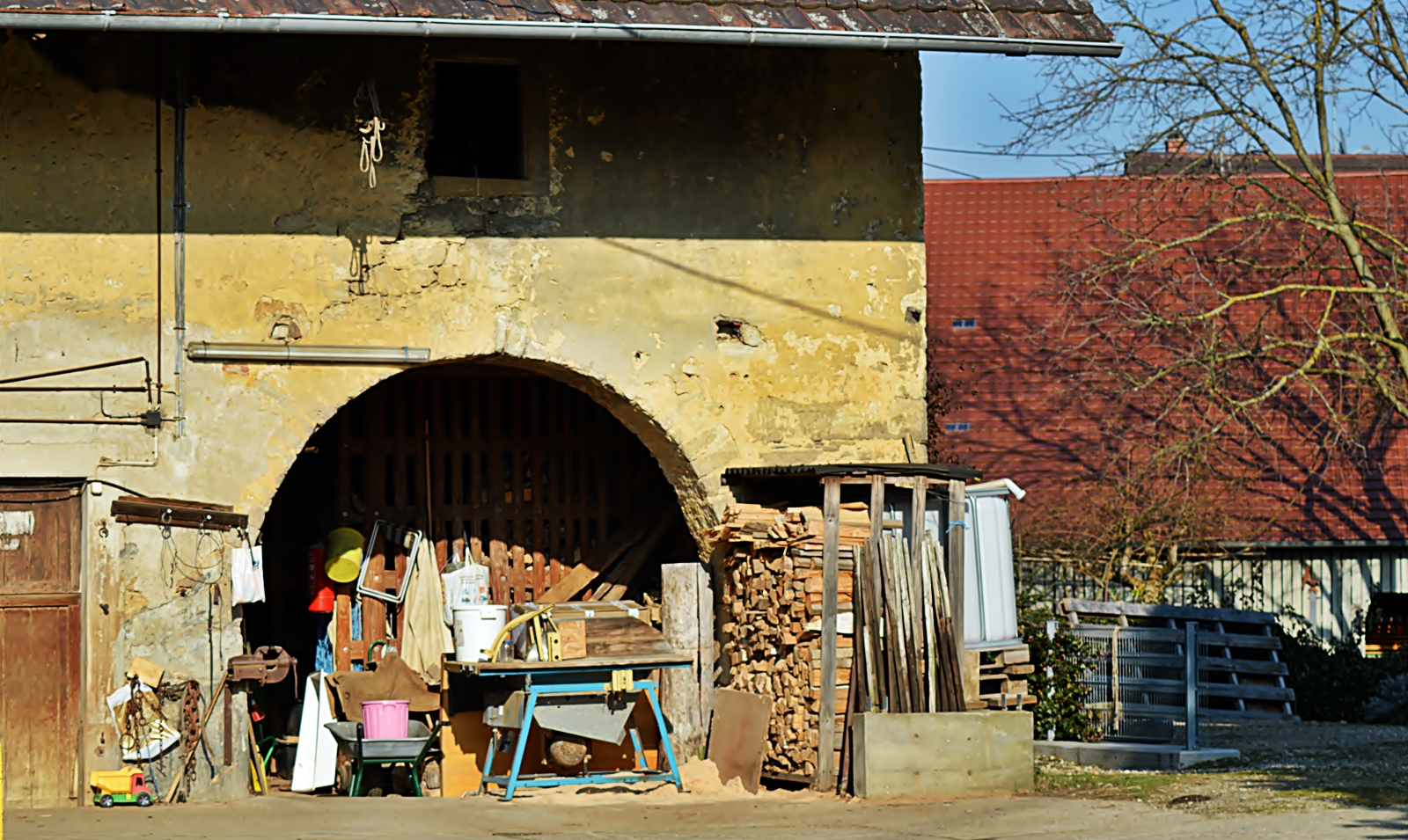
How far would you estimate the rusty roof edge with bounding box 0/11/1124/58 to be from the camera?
32.0 ft

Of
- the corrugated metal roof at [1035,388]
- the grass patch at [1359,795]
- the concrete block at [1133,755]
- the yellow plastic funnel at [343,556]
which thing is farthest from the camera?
the corrugated metal roof at [1035,388]

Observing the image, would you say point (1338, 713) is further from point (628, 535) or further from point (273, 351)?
point (273, 351)

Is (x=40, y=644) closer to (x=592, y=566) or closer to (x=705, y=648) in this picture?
(x=592, y=566)

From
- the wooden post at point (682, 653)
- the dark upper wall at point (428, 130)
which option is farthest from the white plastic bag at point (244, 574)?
the wooden post at point (682, 653)

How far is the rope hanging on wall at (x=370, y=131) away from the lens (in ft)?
37.0

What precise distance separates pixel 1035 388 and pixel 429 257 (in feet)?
31.4

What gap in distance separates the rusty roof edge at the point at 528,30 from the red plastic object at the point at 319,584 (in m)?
4.08

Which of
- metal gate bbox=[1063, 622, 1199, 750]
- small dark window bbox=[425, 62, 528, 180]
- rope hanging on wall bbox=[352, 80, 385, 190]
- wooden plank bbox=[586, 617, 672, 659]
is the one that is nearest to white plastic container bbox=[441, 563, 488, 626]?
wooden plank bbox=[586, 617, 672, 659]

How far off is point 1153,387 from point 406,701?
9746mm

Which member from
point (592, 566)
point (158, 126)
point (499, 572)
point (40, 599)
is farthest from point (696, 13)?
point (40, 599)

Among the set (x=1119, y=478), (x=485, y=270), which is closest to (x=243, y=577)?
(x=485, y=270)

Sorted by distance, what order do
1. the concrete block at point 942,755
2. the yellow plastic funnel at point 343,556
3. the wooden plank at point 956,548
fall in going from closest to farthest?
the concrete block at point 942,755, the wooden plank at point 956,548, the yellow plastic funnel at point 343,556

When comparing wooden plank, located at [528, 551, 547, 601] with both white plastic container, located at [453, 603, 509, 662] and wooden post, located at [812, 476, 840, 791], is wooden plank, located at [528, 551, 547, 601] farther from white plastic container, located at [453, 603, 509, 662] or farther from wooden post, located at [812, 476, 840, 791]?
wooden post, located at [812, 476, 840, 791]

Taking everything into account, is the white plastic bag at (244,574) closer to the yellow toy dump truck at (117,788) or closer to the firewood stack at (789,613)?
the yellow toy dump truck at (117,788)
